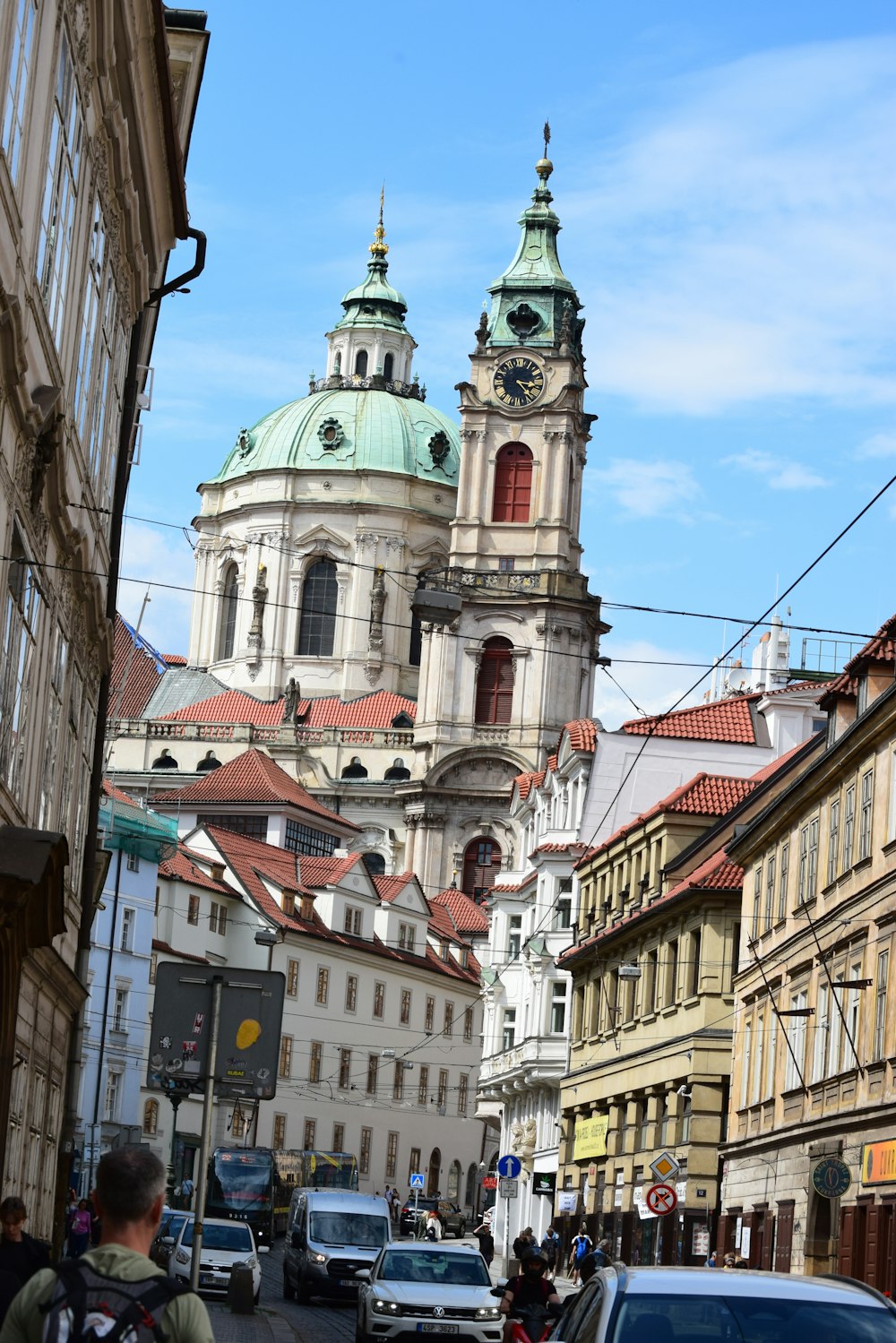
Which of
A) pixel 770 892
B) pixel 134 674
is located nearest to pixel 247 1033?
pixel 770 892

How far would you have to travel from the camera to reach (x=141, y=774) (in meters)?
117

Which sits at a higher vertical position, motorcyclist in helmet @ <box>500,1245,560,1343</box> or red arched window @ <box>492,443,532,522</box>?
red arched window @ <box>492,443,532,522</box>

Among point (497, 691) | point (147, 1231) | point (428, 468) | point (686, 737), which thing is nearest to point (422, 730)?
point (497, 691)

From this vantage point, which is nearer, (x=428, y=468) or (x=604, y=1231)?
(x=604, y=1231)

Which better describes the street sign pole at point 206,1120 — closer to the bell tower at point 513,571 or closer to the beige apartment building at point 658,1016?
the beige apartment building at point 658,1016

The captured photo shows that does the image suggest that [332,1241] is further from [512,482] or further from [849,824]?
[512,482]

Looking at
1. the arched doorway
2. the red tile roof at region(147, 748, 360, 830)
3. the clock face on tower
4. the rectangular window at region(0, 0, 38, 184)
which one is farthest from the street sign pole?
the clock face on tower

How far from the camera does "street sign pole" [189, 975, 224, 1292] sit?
14.8 meters

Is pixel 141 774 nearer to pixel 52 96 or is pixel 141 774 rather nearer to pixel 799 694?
pixel 799 694

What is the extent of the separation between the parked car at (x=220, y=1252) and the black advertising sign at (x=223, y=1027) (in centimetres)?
1902

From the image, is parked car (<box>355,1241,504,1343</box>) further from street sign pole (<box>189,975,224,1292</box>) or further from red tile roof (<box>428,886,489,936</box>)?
red tile roof (<box>428,886,489,936</box>)

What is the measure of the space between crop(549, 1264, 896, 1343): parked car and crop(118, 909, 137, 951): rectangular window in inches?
2422

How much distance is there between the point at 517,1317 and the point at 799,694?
43871mm

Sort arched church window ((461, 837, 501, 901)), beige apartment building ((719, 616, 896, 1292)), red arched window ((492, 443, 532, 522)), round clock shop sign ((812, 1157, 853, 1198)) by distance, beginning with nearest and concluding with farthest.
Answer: round clock shop sign ((812, 1157, 853, 1198))
beige apartment building ((719, 616, 896, 1292))
arched church window ((461, 837, 501, 901))
red arched window ((492, 443, 532, 522))
